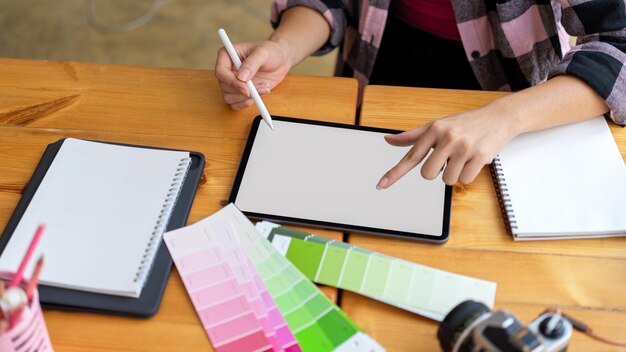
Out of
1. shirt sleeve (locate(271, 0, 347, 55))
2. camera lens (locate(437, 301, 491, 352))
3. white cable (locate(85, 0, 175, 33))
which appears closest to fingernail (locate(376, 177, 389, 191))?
camera lens (locate(437, 301, 491, 352))

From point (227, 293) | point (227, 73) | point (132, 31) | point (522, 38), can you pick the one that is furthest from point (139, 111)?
point (132, 31)

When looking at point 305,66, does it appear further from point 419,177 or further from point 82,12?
point 419,177

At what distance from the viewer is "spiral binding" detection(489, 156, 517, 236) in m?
0.88

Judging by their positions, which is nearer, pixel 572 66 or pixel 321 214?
pixel 321 214

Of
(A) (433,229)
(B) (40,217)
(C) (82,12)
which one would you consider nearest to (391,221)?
(A) (433,229)

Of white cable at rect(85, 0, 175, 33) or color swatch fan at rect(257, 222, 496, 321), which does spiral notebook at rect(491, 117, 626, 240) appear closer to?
color swatch fan at rect(257, 222, 496, 321)

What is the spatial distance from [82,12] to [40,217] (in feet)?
5.95

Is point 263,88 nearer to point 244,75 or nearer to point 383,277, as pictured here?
point 244,75

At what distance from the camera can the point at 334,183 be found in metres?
0.94

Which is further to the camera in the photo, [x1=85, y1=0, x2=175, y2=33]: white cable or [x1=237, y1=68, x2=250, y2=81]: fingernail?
[x1=85, y1=0, x2=175, y2=33]: white cable

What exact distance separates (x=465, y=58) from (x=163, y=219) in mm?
709

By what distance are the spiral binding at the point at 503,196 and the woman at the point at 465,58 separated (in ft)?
0.10

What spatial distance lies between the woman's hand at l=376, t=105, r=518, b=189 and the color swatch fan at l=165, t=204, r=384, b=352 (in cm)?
18

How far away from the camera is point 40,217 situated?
88 cm
